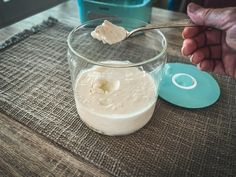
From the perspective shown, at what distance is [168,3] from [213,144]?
3.22ft

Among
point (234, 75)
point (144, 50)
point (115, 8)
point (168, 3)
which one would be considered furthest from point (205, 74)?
point (168, 3)

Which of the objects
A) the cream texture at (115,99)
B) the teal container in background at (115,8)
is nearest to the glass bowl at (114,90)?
the cream texture at (115,99)

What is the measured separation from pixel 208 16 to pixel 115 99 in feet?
0.81

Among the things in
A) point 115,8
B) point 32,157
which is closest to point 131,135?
point 32,157

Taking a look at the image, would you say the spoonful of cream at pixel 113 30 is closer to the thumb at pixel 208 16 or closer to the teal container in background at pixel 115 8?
the thumb at pixel 208 16

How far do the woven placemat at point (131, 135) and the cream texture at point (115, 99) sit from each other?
3cm

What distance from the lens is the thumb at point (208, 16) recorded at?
0.49 m

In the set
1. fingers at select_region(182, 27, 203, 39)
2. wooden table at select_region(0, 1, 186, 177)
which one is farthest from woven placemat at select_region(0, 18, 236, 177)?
fingers at select_region(182, 27, 203, 39)

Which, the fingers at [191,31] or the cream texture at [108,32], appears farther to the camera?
the fingers at [191,31]

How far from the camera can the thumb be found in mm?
494

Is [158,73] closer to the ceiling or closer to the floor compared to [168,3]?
closer to the ceiling

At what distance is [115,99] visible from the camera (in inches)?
18.6

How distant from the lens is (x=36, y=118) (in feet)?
1.66

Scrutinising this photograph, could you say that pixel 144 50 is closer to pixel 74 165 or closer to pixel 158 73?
pixel 158 73
